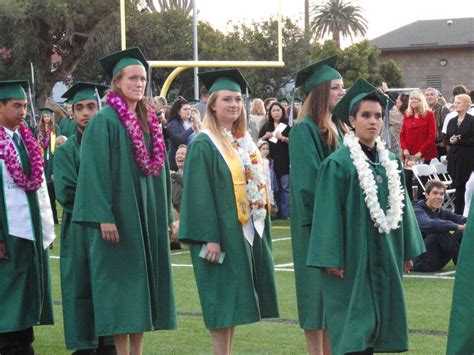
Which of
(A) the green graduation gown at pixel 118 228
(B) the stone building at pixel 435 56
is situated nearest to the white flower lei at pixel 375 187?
(A) the green graduation gown at pixel 118 228

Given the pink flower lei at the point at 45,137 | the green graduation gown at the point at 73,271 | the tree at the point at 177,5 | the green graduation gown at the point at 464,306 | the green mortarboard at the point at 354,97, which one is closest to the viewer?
the green graduation gown at the point at 464,306

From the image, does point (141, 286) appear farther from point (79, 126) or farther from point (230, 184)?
Answer: point (79, 126)

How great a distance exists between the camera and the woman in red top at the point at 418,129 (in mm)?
16812

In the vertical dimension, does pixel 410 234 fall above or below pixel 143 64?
below

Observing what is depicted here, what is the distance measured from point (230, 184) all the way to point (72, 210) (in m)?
1.28

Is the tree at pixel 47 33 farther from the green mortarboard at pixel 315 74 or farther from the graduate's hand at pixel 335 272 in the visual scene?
the graduate's hand at pixel 335 272

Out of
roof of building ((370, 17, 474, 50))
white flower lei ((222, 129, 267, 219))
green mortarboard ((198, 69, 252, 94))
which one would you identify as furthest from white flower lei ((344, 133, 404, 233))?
roof of building ((370, 17, 474, 50))

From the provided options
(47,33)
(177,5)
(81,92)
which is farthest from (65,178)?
(47,33)

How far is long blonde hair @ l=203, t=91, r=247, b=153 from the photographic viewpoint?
24.8 feet

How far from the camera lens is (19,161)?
8211 millimetres

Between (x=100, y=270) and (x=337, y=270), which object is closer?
(x=337, y=270)

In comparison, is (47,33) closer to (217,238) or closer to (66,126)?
(66,126)

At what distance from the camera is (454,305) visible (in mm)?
4684

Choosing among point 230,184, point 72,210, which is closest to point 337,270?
point 230,184
